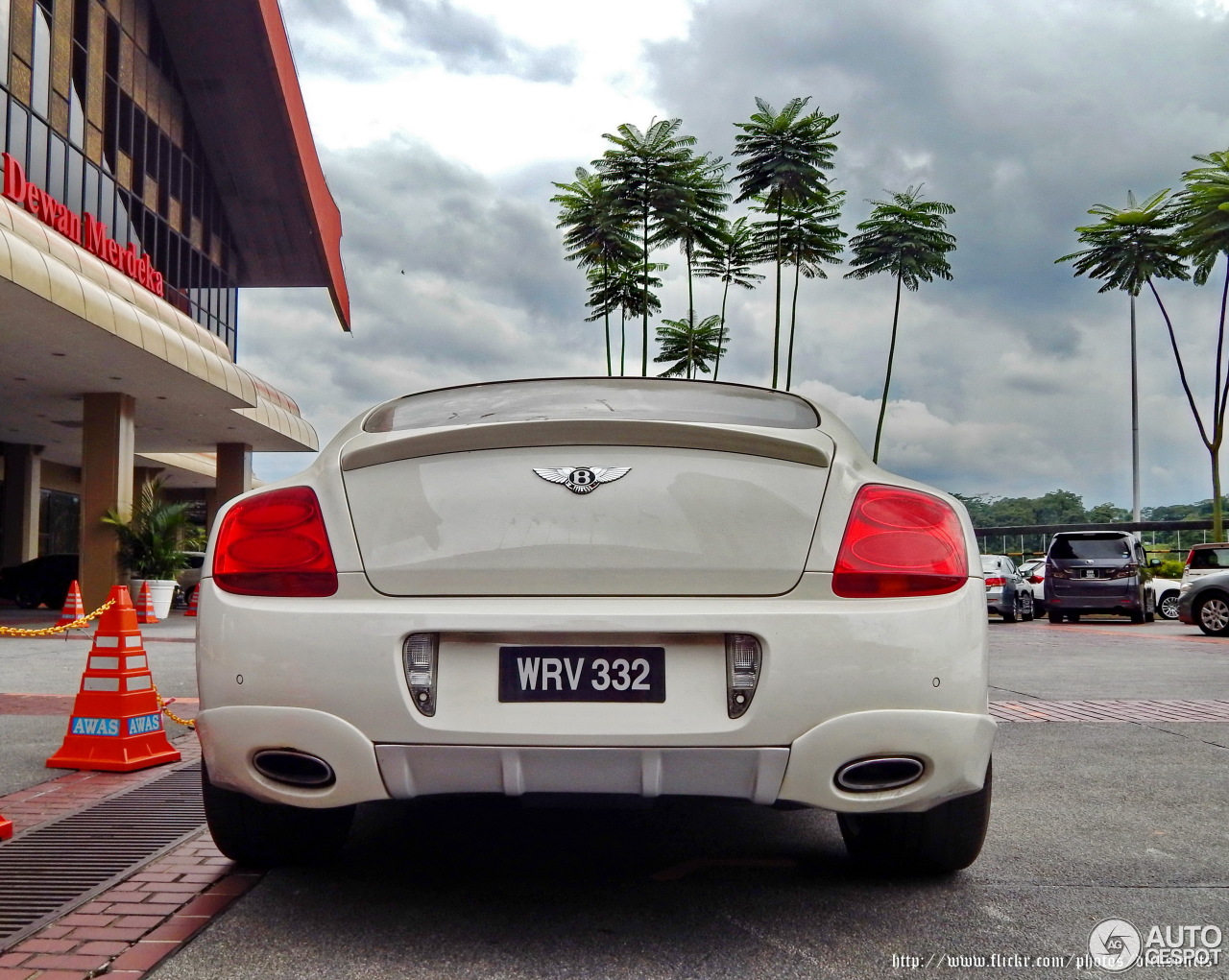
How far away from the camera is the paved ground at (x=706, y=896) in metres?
2.64

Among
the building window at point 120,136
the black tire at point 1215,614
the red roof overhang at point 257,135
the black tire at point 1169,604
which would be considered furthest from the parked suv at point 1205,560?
the red roof overhang at point 257,135

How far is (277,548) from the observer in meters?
2.96

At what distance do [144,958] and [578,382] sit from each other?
1.98m

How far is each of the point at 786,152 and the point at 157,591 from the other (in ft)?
80.2

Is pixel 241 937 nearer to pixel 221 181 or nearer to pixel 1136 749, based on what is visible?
pixel 1136 749

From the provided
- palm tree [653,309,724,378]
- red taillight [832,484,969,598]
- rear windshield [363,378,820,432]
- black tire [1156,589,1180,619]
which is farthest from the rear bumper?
palm tree [653,309,724,378]

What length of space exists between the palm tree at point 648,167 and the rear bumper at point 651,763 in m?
34.4

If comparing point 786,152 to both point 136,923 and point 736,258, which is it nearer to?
point 736,258

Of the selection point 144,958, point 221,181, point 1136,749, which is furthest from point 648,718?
point 221,181

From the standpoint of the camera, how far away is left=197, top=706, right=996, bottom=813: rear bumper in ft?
8.75

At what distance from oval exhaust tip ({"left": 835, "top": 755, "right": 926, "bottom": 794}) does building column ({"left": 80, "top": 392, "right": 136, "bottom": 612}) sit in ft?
71.0

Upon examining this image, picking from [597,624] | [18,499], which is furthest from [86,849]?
[18,499]

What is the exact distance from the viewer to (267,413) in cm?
2728

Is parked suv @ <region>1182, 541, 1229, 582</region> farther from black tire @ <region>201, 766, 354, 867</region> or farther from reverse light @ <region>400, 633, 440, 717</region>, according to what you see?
reverse light @ <region>400, 633, 440, 717</region>
